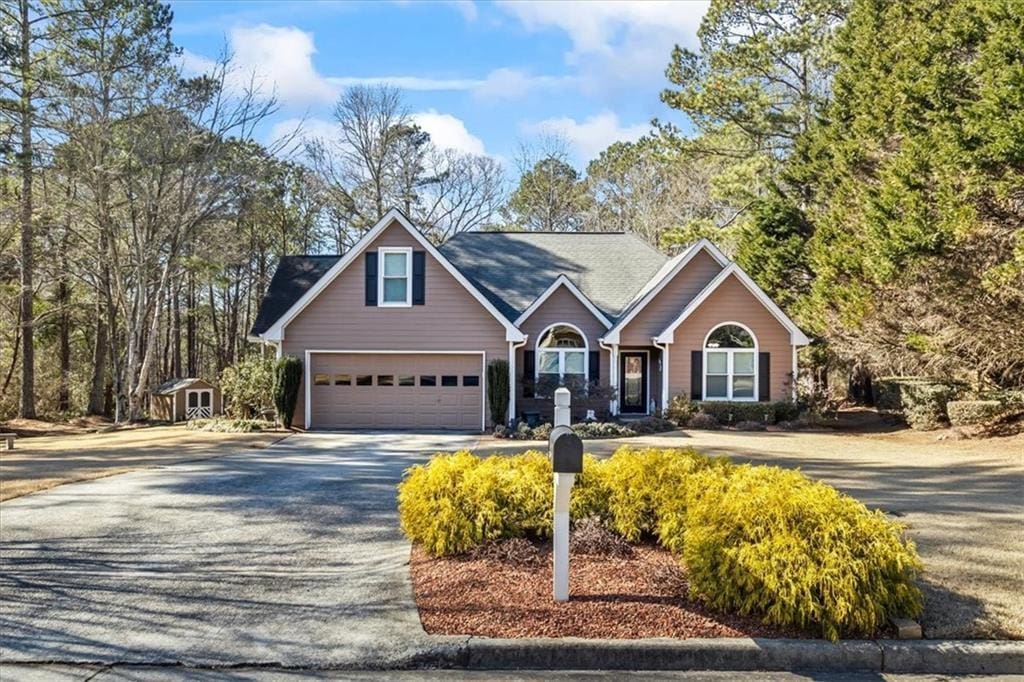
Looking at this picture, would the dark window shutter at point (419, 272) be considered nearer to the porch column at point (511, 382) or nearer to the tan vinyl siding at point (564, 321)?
the porch column at point (511, 382)

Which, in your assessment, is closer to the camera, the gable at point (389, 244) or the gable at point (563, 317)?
the gable at point (389, 244)

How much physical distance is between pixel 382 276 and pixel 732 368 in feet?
34.4

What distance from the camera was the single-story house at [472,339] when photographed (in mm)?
21516

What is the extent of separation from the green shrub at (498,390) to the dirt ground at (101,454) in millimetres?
5657

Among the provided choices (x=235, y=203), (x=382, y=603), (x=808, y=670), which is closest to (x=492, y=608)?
(x=382, y=603)

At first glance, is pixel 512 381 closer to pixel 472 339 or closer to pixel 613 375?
pixel 472 339

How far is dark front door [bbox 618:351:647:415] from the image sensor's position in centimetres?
2376

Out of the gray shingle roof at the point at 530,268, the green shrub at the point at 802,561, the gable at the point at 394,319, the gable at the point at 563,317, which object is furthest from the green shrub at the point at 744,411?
the green shrub at the point at 802,561

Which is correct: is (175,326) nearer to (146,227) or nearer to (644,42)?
(146,227)

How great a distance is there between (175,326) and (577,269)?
24979 millimetres

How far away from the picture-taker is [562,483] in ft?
18.5

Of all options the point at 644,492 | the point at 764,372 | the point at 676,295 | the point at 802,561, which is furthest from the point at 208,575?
the point at 764,372

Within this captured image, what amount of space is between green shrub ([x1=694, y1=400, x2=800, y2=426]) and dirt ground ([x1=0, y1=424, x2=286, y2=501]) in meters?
11.7

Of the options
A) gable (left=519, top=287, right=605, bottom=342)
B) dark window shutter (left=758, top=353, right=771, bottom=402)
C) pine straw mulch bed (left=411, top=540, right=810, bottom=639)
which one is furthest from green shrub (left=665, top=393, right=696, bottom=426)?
pine straw mulch bed (left=411, top=540, right=810, bottom=639)
